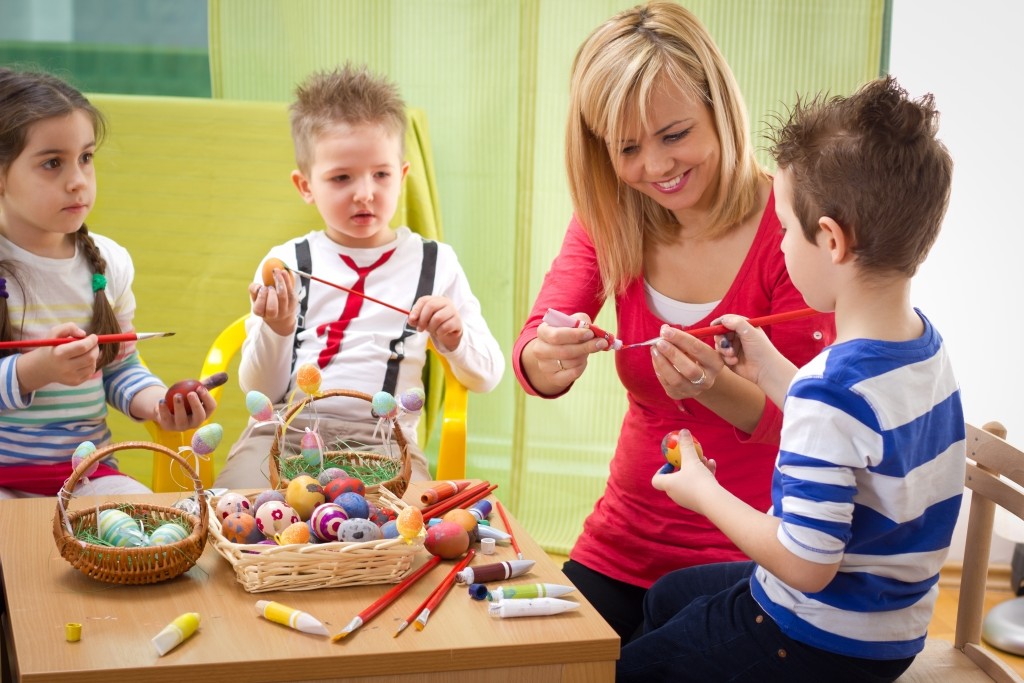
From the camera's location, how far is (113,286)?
6.41 ft

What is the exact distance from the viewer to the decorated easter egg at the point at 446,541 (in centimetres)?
127

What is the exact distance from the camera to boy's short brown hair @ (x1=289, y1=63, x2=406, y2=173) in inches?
83.3

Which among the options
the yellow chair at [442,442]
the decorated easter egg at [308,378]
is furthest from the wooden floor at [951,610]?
the decorated easter egg at [308,378]

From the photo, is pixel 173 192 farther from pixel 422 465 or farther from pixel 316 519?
pixel 316 519

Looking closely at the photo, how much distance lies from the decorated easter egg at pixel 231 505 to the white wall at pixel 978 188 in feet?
6.69

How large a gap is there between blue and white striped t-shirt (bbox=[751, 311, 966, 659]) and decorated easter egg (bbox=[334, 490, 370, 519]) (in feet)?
1.51

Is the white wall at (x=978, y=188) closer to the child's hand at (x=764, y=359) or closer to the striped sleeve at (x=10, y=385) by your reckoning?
the child's hand at (x=764, y=359)

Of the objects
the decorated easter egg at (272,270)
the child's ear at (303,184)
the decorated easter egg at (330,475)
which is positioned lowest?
the decorated easter egg at (330,475)

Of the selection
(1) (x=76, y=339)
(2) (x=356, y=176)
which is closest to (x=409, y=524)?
(1) (x=76, y=339)

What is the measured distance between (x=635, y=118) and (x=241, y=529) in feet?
2.56

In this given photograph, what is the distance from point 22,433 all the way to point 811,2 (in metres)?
2.06

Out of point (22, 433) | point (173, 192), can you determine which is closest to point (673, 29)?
point (22, 433)

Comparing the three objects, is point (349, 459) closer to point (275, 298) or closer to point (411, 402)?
point (411, 402)

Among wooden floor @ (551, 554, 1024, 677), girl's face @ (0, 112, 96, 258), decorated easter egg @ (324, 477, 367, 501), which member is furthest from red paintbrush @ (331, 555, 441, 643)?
wooden floor @ (551, 554, 1024, 677)
